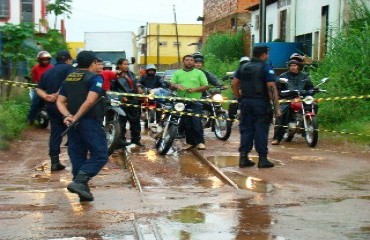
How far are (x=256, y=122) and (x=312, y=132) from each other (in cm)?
294

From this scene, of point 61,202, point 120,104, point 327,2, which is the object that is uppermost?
point 327,2

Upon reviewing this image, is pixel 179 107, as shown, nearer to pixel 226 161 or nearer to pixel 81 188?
pixel 226 161

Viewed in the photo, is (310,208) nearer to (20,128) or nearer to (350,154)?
(350,154)

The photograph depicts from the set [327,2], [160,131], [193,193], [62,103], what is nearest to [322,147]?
[160,131]

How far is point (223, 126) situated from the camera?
15539 mm

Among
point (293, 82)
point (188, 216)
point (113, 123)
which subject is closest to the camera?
point (188, 216)

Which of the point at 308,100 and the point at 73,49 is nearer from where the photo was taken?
the point at 308,100

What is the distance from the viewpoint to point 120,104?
1337 cm

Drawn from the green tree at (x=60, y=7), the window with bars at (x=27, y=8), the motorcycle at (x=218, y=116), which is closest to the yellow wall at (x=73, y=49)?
the window with bars at (x=27, y=8)

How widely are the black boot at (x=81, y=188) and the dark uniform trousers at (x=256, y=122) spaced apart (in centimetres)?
355

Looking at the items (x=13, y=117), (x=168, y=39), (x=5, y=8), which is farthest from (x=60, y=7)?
(x=168, y=39)

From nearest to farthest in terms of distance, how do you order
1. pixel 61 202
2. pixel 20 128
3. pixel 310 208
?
pixel 310 208
pixel 61 202
pixel 20 128

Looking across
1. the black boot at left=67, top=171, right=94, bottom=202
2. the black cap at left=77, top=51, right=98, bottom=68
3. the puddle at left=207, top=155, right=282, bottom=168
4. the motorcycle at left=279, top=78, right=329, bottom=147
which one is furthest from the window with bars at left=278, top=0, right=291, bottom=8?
the black boot at left=67, top=171, right=94, bottom=202

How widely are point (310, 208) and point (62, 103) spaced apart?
305 centimetres
